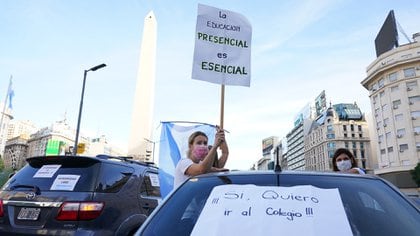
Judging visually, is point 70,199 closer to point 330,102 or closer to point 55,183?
point 55,183

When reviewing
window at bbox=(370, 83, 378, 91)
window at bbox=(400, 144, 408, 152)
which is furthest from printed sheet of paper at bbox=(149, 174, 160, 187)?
window at bbox=(370, 83, 378, 91)

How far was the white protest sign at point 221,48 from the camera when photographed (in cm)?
482

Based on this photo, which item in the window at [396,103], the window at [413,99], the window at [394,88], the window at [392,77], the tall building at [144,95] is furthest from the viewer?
the window at [392,77]

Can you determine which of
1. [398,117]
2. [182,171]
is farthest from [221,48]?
[398,117]

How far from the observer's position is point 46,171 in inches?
165

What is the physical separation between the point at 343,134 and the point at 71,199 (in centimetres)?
10906

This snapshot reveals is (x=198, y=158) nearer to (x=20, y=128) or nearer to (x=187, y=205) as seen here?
Answer: (x=187, y=205)

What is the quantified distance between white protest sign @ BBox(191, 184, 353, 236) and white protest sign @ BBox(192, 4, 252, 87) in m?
2.96

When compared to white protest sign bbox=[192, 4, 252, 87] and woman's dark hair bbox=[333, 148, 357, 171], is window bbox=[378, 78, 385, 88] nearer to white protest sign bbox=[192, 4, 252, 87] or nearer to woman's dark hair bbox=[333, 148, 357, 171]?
woman's dark hair bbox=[333, 148, 357, 171]

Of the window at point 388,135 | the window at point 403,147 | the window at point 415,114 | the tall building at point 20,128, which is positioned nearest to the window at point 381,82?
the window at point 415,114

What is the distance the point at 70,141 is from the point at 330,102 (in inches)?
3863

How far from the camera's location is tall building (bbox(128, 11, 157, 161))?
1490 inches

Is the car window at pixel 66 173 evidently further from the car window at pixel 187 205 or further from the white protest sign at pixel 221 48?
the car window at pixel 187 205

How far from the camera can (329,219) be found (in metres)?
1.70
